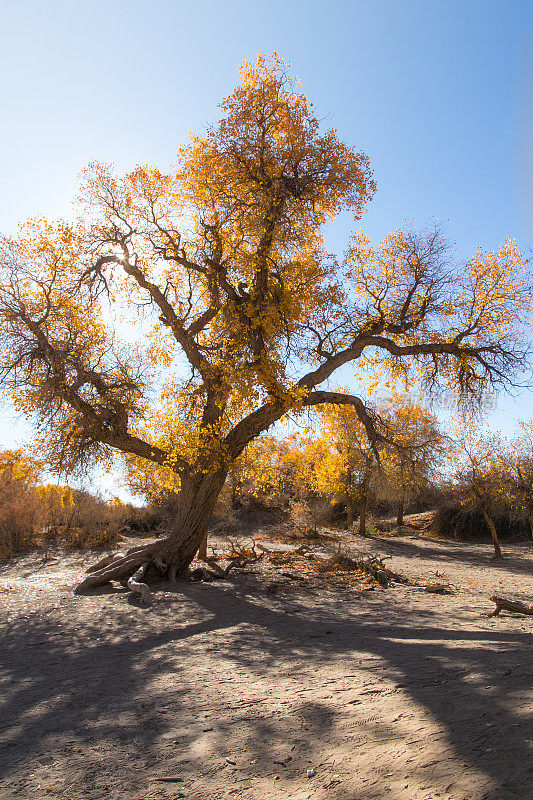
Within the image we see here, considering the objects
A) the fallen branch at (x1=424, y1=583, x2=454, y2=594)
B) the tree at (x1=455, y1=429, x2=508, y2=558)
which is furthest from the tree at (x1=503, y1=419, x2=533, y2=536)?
the fallen branch at (x1=424, y1=583, x2=454, y2=594)

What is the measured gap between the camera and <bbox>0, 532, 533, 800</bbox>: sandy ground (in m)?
2.41

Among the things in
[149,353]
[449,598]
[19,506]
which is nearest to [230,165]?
[149,353]

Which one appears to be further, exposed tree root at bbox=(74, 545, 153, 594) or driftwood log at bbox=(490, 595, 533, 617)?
exposed tree root at bbox=(74, 545, 153, 594)

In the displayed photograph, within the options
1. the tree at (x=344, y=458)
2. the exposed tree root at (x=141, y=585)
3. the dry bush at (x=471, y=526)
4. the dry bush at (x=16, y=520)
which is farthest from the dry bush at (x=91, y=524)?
the dry bush at (x=471, y=526)

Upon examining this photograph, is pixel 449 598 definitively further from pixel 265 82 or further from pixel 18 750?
pixel 265 82

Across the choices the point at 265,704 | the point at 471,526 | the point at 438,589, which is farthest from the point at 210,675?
the point at 471,526

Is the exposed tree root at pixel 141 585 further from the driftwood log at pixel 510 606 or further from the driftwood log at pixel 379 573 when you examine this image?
the driftwood log at pixel 510 606

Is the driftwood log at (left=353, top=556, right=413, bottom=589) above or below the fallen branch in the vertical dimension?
above

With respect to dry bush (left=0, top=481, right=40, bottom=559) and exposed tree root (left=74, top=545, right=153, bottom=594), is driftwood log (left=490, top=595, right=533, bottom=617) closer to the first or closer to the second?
exposed tree root (left=74, top=545, right=153, bottom=594)

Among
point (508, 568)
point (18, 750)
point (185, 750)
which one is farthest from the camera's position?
point (508, 568)

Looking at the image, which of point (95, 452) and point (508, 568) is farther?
point (508, 568)

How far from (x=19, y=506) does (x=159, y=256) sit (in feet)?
31.2

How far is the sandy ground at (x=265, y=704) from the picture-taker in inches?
95.0

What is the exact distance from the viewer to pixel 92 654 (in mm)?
5660
